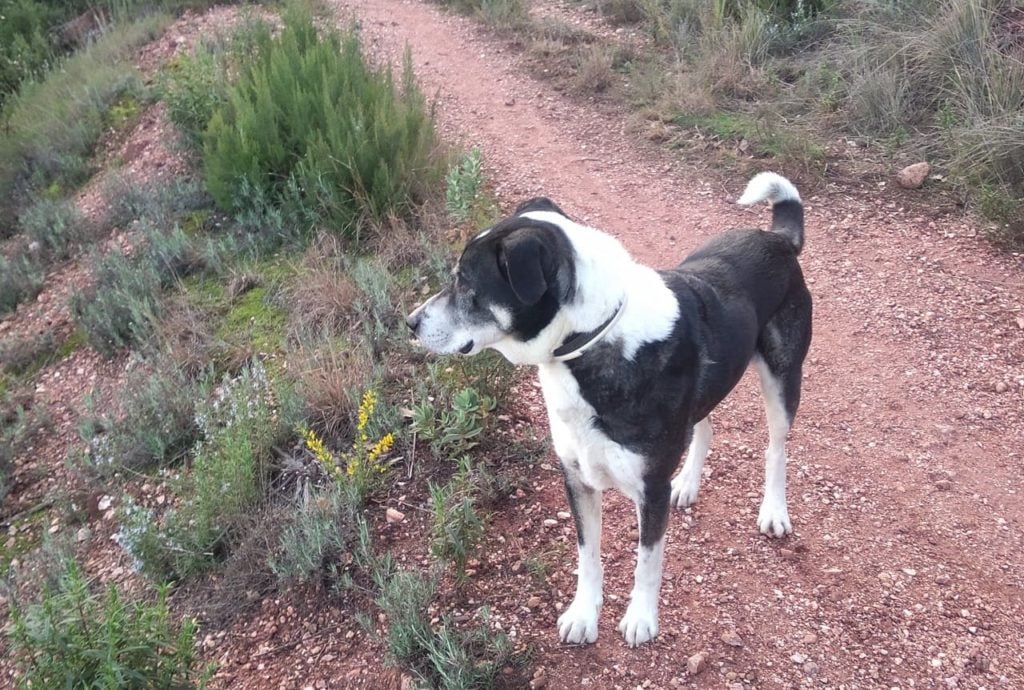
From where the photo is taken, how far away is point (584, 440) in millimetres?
2734

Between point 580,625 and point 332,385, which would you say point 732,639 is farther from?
point 332,385

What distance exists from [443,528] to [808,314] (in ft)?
5.77

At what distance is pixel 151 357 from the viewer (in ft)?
16.3

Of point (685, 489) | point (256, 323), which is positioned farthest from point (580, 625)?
point (256, 323)

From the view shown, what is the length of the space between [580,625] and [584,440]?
838 millimetres

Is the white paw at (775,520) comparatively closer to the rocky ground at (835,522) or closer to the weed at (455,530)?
the rocky ground at (835,522)

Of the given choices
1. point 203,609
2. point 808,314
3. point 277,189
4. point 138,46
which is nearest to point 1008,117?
point 808,314

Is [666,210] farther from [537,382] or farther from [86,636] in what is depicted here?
[86,636]

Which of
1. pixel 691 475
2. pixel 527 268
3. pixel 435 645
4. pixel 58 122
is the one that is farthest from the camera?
pixel 58 122

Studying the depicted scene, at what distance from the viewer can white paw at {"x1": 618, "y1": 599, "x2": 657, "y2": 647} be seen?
3096 mm

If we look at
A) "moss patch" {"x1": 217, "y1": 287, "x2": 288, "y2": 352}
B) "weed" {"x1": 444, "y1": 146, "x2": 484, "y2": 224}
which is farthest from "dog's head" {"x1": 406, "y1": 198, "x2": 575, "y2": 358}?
"weed" {"x1": 444, "y1": 146, "x2": 484, "y2": 224}

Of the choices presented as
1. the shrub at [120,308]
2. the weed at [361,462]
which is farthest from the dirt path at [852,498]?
the shrub at [120,308]

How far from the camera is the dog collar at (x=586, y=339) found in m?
2.61

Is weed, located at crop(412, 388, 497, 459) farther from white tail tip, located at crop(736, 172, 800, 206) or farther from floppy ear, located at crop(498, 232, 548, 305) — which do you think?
white tail tip, located at crop(736, 172, 800, 206)
